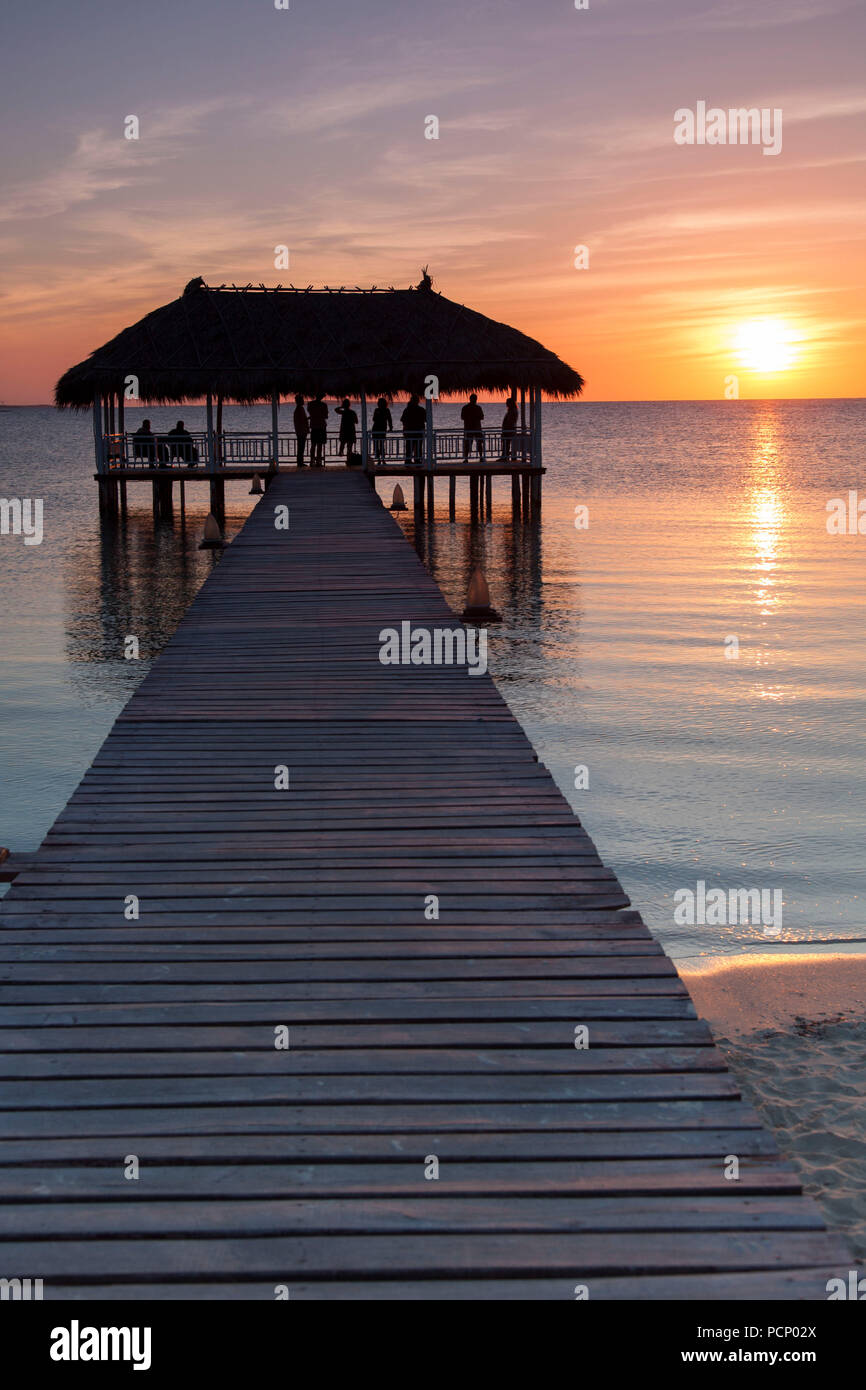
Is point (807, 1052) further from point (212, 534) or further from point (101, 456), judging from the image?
point (101, 456)

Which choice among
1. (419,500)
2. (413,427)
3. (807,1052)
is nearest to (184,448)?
(413,427)

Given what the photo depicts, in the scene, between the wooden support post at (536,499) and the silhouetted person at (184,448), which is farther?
the wooden support post at (536,499)

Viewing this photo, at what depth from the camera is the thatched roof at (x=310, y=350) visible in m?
32.7

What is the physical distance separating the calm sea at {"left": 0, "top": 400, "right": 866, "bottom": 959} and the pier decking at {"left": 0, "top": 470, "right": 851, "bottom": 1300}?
7.96ft

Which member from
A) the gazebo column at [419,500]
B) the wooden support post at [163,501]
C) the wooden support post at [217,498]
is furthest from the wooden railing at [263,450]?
the wooden support post at [163,501]

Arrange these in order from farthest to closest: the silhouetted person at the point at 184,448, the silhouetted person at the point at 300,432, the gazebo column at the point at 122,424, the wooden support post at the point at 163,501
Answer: the wooden support post at the point at 163,501
the gazebo column at the point at 122,424
the silhouetted person at the point at 184,448
the silhouetted person at the point at 300,432

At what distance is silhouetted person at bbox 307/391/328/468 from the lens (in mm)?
31609

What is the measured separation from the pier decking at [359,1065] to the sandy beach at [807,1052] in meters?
1.33

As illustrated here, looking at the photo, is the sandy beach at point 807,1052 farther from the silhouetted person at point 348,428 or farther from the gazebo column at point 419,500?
the silhouetted person at point 348,428

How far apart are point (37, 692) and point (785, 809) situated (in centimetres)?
1022

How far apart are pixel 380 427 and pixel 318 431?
92.1 inches
